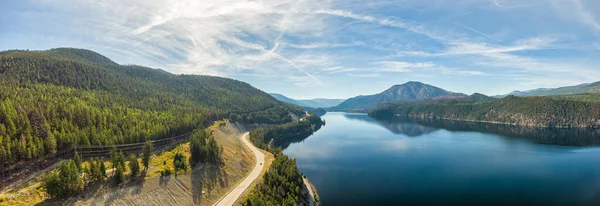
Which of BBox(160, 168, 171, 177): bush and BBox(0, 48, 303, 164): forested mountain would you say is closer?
BBox(0, 48, 303, 164): forested mountain

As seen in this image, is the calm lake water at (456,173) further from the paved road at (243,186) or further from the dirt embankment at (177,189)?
the dirt embankment at (177,189)

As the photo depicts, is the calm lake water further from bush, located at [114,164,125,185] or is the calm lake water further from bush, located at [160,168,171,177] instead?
bush, located at [114,164,125,185]

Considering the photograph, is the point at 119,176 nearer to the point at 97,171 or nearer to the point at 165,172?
the point at 97,171

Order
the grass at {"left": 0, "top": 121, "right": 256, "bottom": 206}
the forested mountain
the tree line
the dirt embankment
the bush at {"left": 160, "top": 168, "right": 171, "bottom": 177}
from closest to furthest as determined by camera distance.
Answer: the tree line
the grass at {"left": 0, "top": 121, "right": 256, "bottom": 206}
the dirt embankment
the forested mountain
the bush at {"left": 160, "top": 168, "right": 171, "bottom": 177}

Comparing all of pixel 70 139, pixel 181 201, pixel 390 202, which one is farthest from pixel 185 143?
pixel 390 202

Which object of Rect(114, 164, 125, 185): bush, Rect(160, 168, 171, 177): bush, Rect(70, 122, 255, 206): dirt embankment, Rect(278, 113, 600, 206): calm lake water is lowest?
Rect(278, 113, 600, 206): calm lake water

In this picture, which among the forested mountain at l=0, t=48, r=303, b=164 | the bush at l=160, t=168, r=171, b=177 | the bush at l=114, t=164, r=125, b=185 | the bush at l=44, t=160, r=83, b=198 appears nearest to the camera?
the bush at l=44, t=160, r=83, b=198

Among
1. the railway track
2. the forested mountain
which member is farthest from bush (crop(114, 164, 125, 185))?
the forested mountain

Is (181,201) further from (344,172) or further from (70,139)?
(344,172)

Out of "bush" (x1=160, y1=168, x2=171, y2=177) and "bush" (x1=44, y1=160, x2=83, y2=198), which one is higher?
"bush" (x1=44, y1=160, x2=83, y2=198)
